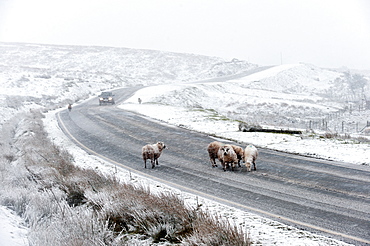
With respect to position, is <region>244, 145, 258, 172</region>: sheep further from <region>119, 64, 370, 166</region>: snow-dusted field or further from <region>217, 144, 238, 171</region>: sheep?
<region>119, 64, 370, 166</region>: snow-dusted field

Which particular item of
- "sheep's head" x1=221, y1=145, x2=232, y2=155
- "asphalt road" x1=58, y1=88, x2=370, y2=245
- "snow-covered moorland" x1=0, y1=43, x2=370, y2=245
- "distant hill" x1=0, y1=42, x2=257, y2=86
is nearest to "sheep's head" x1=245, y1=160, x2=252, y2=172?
"asphalt road" x1=58, y1=88, x2=370, y2=245

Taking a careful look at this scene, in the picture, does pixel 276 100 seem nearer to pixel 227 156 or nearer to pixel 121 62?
pixel 227 156

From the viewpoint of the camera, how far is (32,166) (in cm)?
1303

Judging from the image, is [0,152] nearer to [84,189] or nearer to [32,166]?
[32,166]

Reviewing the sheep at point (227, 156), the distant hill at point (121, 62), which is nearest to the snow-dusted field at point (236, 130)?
the sheep at point (227, 156)

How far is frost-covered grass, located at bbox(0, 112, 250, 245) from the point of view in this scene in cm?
573

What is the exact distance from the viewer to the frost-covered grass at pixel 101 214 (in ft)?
18.8

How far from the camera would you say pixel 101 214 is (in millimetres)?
7383

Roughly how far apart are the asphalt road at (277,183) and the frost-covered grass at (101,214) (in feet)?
6.42

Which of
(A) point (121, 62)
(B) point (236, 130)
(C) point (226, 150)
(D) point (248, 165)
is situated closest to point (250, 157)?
(D) point (248, 165)

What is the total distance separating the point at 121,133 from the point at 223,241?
1827 cm

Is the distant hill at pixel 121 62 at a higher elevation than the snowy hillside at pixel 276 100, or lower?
higher

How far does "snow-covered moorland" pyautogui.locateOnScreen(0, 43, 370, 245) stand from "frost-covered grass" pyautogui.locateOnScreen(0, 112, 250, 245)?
770mm

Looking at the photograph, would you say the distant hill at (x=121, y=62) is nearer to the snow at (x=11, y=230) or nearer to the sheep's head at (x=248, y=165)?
the sheep's head at (x=248, y=165)
